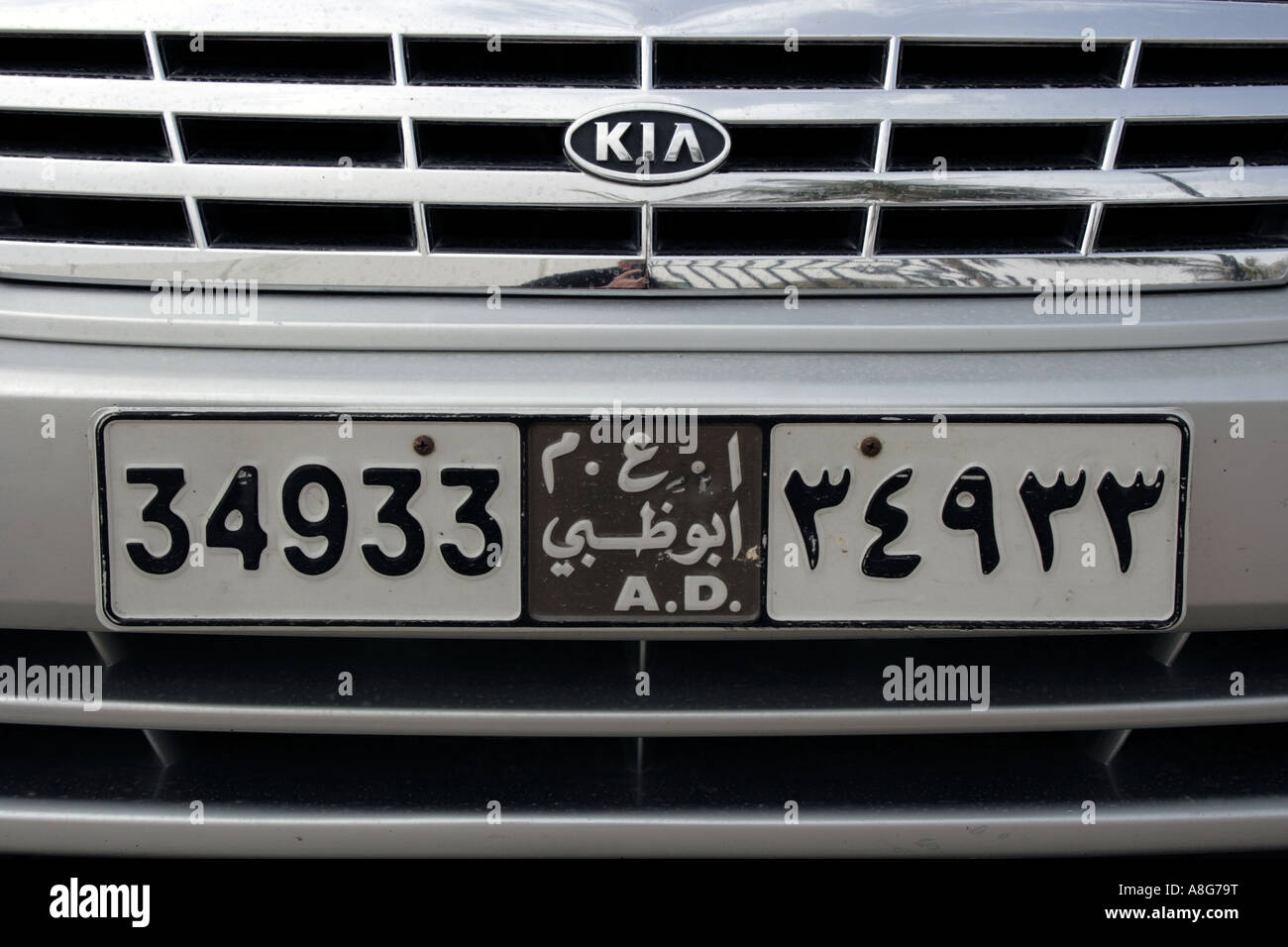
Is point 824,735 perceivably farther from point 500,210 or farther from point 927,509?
point 500,210

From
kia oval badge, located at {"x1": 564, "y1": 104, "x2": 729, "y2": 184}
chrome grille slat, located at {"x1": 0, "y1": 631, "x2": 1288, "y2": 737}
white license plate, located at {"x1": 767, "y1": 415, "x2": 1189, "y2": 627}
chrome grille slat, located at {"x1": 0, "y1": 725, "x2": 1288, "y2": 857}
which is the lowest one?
chrome grille slat, located at {"x1": 0, "y1": 725, "x2": 1288, "y2": 857}

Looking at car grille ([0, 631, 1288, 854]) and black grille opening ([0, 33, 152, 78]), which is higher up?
black grille opening ([0, 33, 152, 78])

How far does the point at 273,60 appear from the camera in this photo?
130cm

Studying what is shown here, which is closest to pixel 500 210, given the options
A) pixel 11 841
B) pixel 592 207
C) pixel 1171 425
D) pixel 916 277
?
pixel 592 207

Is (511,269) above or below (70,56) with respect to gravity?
below

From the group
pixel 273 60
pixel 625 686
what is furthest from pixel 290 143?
pixel 625 686

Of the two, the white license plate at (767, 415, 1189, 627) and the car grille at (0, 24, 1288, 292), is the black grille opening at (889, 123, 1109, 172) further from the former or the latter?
the white license plate at (767, 415, 1189, 627)

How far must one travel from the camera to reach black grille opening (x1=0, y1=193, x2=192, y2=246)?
52.7 inches

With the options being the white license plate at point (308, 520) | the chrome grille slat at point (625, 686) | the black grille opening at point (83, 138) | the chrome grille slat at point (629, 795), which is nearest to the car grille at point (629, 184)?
the black grille opening at point (83, 138)

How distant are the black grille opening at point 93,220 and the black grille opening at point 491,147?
0.27 meters

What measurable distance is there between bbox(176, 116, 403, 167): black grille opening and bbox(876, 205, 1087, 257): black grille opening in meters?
0.52

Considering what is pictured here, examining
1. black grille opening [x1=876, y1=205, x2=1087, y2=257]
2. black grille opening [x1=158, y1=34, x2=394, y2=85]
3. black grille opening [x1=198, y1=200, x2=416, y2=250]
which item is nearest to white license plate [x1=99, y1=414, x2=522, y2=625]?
black grille opening [x1=198, y1=200, x2=416, y2=250]

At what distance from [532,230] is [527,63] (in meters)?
0.16

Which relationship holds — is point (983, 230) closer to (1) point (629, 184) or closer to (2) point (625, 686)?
(1) point (629, 184)
